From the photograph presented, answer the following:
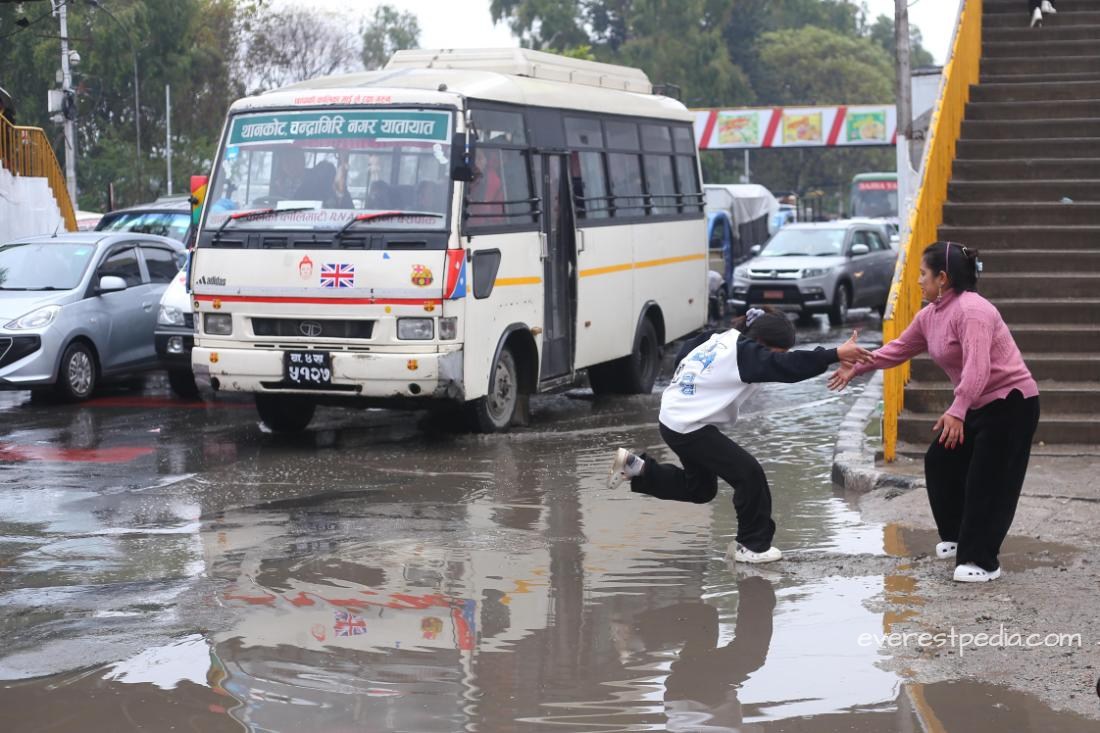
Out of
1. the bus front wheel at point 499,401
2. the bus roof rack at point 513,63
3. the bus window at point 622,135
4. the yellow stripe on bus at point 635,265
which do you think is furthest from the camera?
the bus window at point 622,135

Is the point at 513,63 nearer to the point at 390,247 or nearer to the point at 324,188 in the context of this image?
the point at 324,188

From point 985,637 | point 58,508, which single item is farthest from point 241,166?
point 985,637

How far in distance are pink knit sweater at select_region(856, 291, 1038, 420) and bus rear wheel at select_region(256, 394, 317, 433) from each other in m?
6.67

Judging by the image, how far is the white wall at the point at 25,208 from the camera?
25.3m

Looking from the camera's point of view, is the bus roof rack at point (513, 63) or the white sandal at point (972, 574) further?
the bus roof rack at point (513, 63)

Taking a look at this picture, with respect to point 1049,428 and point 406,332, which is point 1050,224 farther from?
point 406,332

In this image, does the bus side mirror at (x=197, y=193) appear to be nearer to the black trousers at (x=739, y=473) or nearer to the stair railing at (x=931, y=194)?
the stair railing at (x=931, y=194)

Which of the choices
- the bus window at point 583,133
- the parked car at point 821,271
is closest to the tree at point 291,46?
the parked car at point 821,271

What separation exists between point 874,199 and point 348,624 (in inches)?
1886

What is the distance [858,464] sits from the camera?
32.4ft

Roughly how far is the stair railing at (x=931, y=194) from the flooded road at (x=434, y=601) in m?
0.73

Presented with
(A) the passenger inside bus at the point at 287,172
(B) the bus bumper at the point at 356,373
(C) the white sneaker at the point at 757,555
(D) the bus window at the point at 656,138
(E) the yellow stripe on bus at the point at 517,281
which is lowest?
(C) the white sneaker at the point at 757,555

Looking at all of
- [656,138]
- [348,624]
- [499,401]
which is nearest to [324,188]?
[499,401]

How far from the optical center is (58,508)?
9469 millimetres
